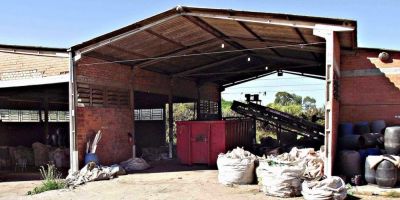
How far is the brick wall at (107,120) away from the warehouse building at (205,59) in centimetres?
3

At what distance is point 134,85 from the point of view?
14633 mm

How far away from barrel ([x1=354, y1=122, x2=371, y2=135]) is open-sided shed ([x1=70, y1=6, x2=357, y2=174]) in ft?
2.41

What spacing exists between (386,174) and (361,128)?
2.33 m

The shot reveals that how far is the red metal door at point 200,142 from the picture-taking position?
13242 millimetres

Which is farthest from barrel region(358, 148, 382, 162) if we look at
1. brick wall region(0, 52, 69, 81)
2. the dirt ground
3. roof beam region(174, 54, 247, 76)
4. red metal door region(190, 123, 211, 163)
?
brick wall region(0, 52, 69, 81)

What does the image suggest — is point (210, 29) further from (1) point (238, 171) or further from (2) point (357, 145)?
(2) point (357, 145)

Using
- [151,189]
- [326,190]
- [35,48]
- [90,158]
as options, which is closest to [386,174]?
[326,190]

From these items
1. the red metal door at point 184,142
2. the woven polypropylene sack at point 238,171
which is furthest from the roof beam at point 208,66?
the woven polypropylene sack at point 238,171

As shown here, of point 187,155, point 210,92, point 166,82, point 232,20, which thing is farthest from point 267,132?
point 232,20

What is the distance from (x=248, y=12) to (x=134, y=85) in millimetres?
6696

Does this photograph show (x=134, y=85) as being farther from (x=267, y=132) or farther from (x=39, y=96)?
(x=267, y=132)

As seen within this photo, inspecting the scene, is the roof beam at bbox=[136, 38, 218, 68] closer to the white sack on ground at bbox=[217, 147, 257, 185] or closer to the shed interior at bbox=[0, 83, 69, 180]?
the shed interior at bbox=[0, 83, 69, 180]

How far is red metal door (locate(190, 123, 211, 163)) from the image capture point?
43.4 ft

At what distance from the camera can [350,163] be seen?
380 inches
